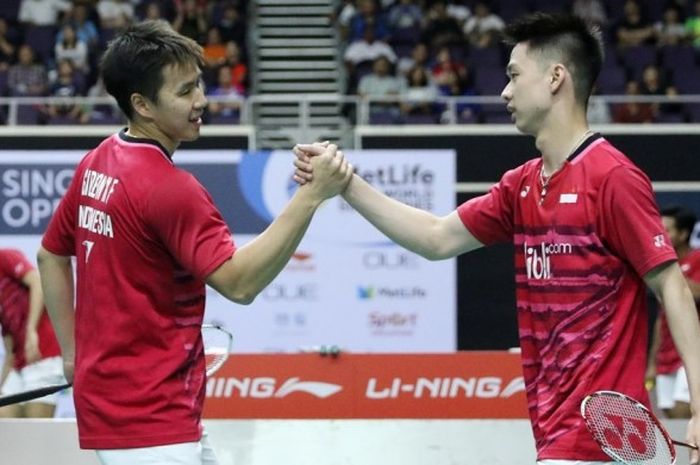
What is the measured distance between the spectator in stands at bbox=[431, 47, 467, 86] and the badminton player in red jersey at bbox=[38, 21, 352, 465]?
12.2m

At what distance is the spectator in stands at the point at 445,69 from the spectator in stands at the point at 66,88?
3682 mm

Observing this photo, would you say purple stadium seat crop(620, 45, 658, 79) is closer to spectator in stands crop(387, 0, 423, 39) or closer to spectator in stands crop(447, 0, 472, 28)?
spectator in stands crop(447, 0, 472, 28)

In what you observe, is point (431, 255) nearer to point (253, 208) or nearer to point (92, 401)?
point (92, 401)

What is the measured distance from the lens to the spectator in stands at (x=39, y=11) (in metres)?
17.6

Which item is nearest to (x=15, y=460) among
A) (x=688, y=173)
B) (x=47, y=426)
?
(x=47, y=426)

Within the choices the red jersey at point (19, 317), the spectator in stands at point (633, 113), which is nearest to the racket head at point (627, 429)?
the red jersey at point (19, 317)

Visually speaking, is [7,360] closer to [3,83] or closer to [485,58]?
[3,83]

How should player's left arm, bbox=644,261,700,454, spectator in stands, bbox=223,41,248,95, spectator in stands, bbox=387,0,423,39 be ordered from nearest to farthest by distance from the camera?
player's left arm, bbox=644,261,700,454 → spectator in stands, bbox=223,41,248,95 → spectator in stands, bbox=387,0,423,39

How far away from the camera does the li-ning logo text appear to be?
401 cm

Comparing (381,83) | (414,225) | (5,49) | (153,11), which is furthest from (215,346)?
(5,49)

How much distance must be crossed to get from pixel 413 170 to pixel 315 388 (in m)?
3.40

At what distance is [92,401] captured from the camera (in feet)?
12.9

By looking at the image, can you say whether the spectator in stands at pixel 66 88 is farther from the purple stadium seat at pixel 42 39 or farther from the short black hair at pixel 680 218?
the short black hair at pixel 680 218

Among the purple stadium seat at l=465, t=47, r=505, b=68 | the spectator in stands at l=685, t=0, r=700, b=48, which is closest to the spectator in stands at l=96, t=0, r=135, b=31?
the purple stadium seat at l=465, t=47, r=505, b=68
